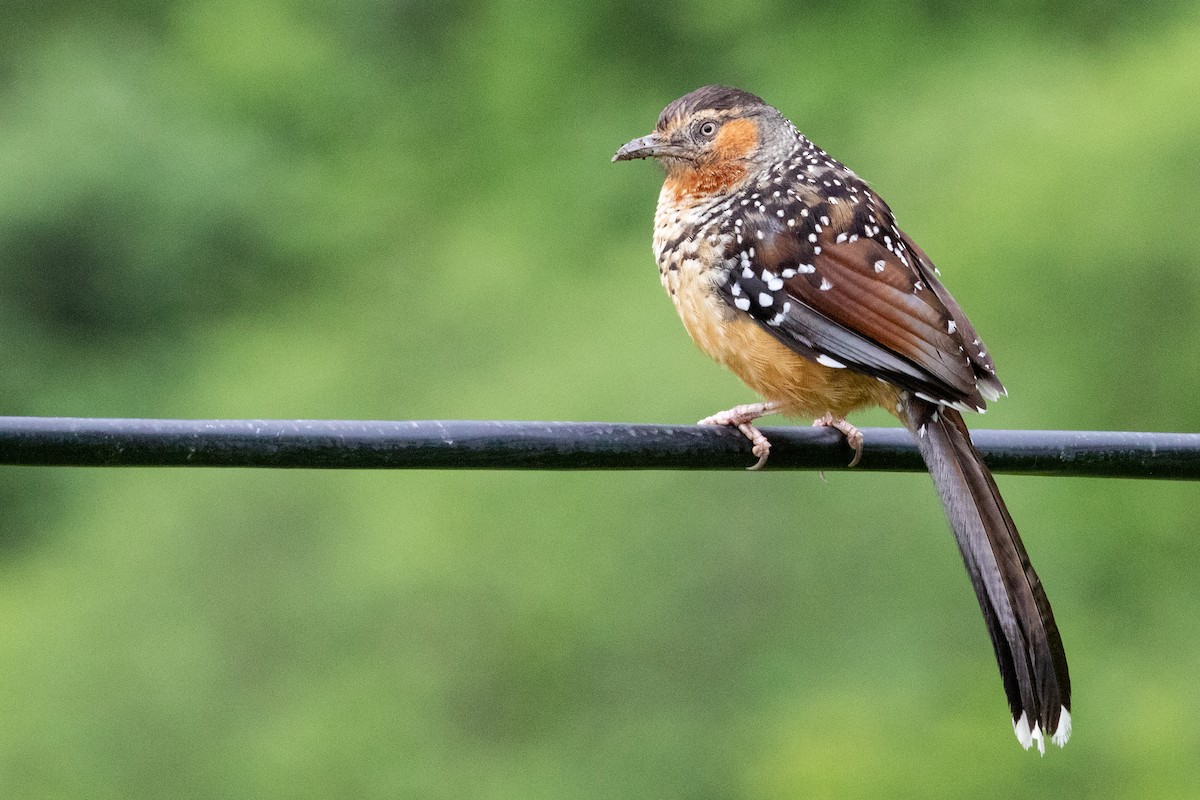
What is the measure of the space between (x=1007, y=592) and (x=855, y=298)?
937mm

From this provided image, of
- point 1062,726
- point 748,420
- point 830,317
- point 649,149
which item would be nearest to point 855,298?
point 830,317

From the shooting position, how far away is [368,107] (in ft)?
34.8

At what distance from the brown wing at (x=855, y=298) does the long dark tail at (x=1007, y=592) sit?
7.5 inches

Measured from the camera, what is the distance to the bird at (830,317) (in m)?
3.46

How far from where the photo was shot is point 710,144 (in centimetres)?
463

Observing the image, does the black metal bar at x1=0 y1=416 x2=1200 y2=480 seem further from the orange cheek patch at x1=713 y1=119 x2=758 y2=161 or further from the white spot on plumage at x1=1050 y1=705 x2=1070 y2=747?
the orange cheek patch at x1=713 y1=119 x2=758 y2=161

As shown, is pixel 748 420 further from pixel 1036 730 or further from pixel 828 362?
pixel 1036 730

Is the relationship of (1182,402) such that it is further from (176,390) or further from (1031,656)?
(176,390)

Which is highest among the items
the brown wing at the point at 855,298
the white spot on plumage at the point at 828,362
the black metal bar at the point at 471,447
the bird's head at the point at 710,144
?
the bird's head at the point at 710,144

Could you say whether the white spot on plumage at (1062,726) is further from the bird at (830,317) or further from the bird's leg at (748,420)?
the bird's leg at (748,420)

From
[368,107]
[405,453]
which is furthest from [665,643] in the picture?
[368,107]

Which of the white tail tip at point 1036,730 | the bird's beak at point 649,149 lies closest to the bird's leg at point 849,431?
the white tail tip at point 1036,730

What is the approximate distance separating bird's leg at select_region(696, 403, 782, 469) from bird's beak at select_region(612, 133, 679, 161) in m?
0.89

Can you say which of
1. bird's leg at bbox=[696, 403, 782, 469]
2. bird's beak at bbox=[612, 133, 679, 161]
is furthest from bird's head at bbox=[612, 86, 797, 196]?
bird's leg at bbox=[696, 403, 782, 469]
